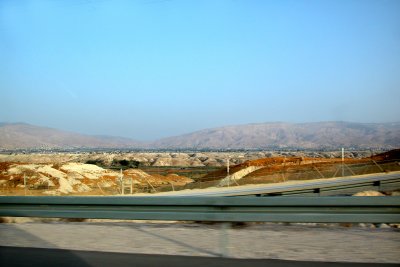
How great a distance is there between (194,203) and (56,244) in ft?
8.45

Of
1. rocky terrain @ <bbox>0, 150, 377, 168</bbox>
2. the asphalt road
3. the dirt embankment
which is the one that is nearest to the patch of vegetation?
rocky terrain @ <bbox>0, 150, 377, 168</bbox>

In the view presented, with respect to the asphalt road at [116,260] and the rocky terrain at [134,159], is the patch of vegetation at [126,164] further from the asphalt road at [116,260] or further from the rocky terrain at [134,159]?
the asphalt road at [116,260]

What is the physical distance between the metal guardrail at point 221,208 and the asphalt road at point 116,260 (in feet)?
3.40

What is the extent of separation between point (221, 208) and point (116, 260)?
1.99m

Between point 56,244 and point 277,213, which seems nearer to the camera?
point 277,213

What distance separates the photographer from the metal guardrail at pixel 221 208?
762cm

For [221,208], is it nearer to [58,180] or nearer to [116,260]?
[116,260]

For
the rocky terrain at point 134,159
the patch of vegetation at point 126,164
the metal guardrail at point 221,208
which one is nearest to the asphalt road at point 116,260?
the metal guardrail at point 221,208

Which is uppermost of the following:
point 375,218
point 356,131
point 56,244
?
point 356,131

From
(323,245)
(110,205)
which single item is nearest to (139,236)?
(110,205)

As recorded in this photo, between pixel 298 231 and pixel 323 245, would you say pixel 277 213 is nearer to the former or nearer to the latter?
pixel 323 245

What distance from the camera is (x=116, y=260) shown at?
716cm

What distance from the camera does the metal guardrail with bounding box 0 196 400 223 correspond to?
762 cm

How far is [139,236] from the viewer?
930 centimetres
